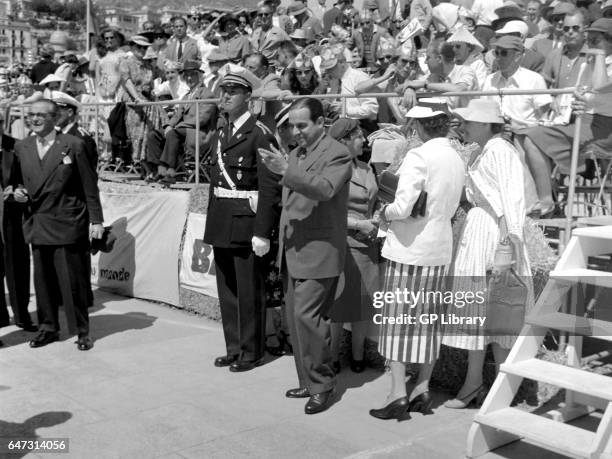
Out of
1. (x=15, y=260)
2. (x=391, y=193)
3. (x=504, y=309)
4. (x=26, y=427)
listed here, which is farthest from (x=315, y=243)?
(x=15, y=260)

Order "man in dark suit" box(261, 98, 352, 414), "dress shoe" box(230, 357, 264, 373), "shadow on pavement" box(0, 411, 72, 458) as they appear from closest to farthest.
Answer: "shadow on pavement" box(0, 411, 72, 458)
"man in dark suit" box(261, 98, 352, 414)
"dress shoe" box(230, 357, 264, 373)

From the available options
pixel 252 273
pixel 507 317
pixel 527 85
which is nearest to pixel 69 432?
pixel 252 273

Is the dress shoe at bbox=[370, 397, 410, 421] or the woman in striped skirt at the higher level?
the woman in striped skirt

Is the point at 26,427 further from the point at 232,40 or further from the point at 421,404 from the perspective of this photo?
the point at 232,40

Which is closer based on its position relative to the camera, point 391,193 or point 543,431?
point 543,431

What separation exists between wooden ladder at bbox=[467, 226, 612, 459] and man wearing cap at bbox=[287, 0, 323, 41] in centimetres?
908

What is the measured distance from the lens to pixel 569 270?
192 inches

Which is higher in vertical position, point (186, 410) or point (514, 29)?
point (514, 29)

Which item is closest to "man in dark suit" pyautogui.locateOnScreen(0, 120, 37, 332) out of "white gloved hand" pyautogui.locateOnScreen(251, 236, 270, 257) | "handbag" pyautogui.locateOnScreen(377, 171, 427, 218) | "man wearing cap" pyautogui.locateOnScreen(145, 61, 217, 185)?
"man wearing cap" pyautogui.locateOnScreen(145, 61, 217, 185)

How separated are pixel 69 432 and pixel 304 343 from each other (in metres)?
1.61

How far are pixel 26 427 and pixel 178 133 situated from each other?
4.86 meters

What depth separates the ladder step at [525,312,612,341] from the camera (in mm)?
4723

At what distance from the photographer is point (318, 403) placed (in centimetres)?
529

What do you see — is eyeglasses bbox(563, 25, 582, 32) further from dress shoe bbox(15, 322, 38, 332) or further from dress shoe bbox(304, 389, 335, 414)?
dress shoe bbox(15, 322, 38, 332)
